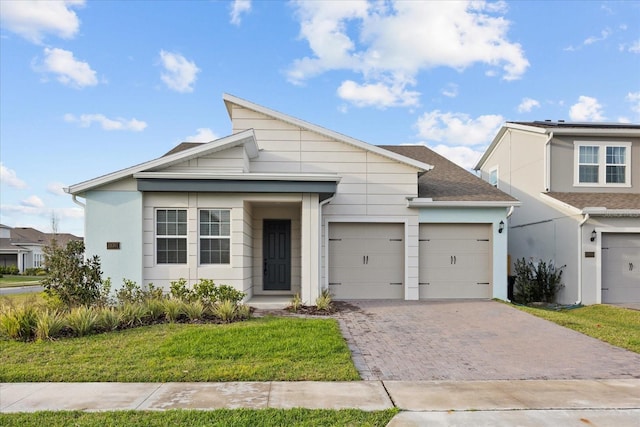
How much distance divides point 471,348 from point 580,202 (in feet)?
30.1

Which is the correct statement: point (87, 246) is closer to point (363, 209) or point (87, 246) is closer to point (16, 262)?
point (363, 209)

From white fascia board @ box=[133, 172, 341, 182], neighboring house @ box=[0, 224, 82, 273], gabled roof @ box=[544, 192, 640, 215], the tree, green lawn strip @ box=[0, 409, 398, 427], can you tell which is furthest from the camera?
neighboring house @ box=[0, 224, 82, 273]

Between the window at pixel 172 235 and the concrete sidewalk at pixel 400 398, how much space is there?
580cm

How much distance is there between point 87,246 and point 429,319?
876cm

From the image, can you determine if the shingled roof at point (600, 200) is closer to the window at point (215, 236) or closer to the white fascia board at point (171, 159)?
the white fascia board at point (171, 159)

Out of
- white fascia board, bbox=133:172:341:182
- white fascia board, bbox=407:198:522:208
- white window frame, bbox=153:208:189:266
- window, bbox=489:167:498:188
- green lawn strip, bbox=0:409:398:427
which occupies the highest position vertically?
window, bbox=489:167:498:188

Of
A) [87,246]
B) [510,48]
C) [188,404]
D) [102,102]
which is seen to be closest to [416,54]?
[510,48]

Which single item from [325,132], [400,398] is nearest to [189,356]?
[400,398]

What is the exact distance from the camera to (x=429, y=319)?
10.0 metres

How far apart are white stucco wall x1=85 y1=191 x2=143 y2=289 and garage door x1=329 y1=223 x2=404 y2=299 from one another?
17.9 ft

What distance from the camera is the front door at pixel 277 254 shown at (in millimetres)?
13523

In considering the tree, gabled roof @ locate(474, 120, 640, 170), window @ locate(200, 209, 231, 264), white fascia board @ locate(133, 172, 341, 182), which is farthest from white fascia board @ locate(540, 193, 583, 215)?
the tree

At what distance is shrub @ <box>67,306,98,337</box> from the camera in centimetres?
782

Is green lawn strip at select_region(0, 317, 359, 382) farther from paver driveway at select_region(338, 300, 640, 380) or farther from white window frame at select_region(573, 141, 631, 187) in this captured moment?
white window frame at select_region(573, 141, 631, 187)
